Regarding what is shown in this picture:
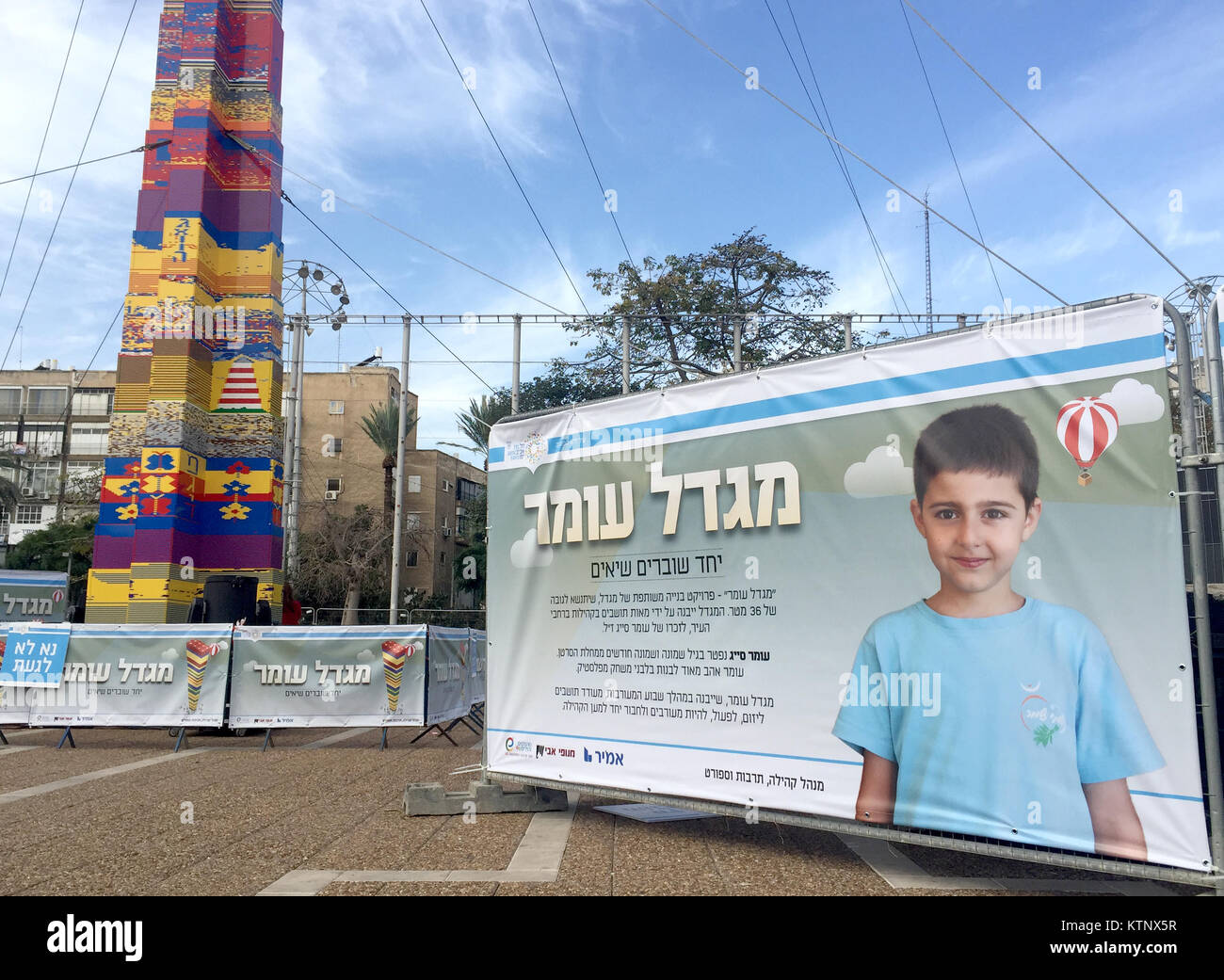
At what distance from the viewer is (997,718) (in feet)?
17.1

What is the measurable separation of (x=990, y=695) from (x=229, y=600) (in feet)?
49.8

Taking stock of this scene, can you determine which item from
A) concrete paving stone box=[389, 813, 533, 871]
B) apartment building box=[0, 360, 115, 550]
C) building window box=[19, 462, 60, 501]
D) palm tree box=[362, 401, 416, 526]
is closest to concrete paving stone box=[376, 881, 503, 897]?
concrete paving stone box=[389, 813, 533, 871]

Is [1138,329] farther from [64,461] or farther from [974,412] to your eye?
[64,461]

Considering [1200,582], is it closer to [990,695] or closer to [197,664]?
[990,695]

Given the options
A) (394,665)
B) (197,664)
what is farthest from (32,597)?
(394,665)

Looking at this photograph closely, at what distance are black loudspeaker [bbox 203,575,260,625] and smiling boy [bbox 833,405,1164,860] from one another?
555 inches

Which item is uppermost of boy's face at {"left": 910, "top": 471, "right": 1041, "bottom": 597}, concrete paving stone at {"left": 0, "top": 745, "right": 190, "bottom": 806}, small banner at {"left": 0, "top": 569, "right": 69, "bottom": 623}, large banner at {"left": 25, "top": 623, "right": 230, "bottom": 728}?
boy's face at {"left": 910, "top": 471, "right": 1041, "bottom": 597}

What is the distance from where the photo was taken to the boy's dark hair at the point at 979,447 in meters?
5.30

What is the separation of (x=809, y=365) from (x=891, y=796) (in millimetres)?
2876

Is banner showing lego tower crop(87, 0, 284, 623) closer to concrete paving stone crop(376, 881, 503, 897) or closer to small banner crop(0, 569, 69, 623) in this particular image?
small banner crop(0, 569, 69, 623)

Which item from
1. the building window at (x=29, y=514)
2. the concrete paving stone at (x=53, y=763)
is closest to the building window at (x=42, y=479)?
the building window at (x=29, y=514)

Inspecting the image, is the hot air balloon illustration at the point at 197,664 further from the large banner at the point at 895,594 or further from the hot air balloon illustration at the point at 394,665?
the large banner at the point at 895,594

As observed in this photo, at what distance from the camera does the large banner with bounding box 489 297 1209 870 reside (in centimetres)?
484

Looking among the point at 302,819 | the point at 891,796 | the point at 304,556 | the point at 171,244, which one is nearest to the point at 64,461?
the point at 304,556
